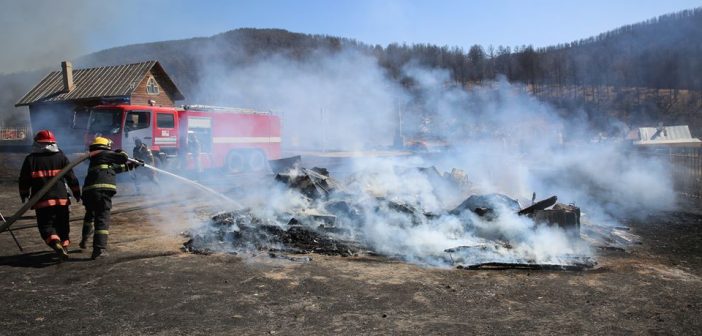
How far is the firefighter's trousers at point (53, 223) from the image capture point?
544 centimetres

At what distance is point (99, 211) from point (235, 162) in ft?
36.0

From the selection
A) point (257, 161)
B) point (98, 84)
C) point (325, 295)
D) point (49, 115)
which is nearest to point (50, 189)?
point (325, 295)

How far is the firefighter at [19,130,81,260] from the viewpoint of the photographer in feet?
18.0

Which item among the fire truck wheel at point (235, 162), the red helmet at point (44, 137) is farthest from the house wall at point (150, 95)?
the red helmet at point (44, 137)

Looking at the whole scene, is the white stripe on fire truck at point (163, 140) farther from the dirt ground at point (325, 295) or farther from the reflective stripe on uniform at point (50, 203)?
the reflective stripe on uniform at point (50, 203)

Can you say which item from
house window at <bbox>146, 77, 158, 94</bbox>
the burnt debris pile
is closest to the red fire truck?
the burnt debris pile

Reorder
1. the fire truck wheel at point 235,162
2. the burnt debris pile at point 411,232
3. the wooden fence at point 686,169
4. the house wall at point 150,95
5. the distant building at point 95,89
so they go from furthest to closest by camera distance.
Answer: the house wall at point 150,95, the distant building at point 95,89, the fire truck wheel at point 235,162, the wooden fence at point 686,169, the burnt debris pile at point 411,232

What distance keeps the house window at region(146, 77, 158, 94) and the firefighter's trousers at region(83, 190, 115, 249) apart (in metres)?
26.6

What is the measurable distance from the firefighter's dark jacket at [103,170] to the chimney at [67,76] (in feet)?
94.0

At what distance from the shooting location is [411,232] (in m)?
6.79

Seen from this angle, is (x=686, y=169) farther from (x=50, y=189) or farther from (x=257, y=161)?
(x=50, y=189)

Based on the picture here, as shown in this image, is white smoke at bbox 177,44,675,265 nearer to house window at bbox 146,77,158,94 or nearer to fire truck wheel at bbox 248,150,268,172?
fire truck wheel at bbox 248,150,268,172

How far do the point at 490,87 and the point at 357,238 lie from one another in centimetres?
1321

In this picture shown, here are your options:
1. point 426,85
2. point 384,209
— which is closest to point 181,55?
point 426,85
